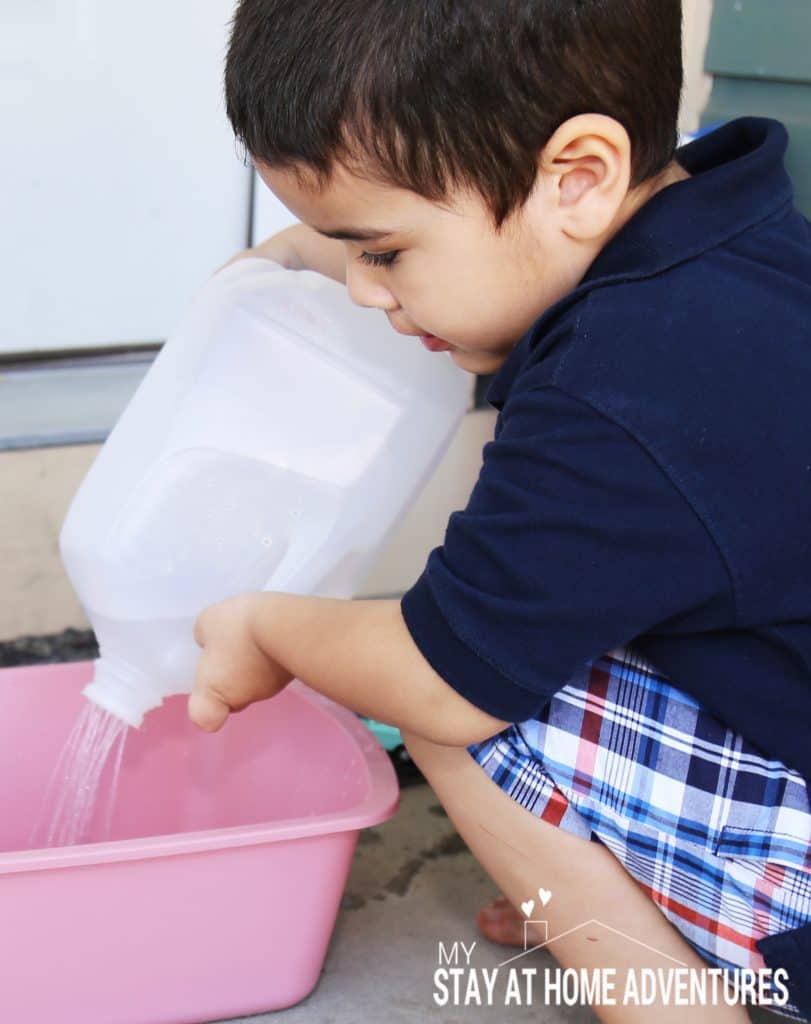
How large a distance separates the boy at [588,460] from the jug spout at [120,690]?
0.15 m

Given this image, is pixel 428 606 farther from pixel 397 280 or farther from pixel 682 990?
pixel 682 990

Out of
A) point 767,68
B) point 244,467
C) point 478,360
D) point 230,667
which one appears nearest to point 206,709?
point 230,667

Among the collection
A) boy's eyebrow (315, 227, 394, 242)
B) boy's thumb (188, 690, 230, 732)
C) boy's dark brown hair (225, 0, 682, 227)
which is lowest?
boy's thumb (188, 690, 230, 732)

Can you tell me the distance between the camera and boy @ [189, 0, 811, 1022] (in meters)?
0.85

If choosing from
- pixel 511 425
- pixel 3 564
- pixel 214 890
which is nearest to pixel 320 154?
pixel 511 425

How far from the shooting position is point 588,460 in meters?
0.83

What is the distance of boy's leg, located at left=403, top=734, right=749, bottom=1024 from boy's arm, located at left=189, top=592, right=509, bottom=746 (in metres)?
0.09

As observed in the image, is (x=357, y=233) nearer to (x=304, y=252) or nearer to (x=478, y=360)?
(x=478, y=360)

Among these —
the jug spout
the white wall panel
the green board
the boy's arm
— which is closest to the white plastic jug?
the jug spout

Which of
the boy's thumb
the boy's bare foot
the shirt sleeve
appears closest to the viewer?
the shirt sleeve

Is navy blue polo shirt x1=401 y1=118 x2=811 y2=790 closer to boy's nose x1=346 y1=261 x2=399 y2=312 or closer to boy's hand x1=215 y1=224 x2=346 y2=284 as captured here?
boy's nose x1=346 y1=261 x2=399 y2=312

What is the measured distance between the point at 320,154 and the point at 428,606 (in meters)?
0.29

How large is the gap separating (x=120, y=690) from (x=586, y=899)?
40 cm

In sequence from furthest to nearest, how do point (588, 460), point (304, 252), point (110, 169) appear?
1. point (110, 169)
2. point (304, 252)
3. point (588, 460)
